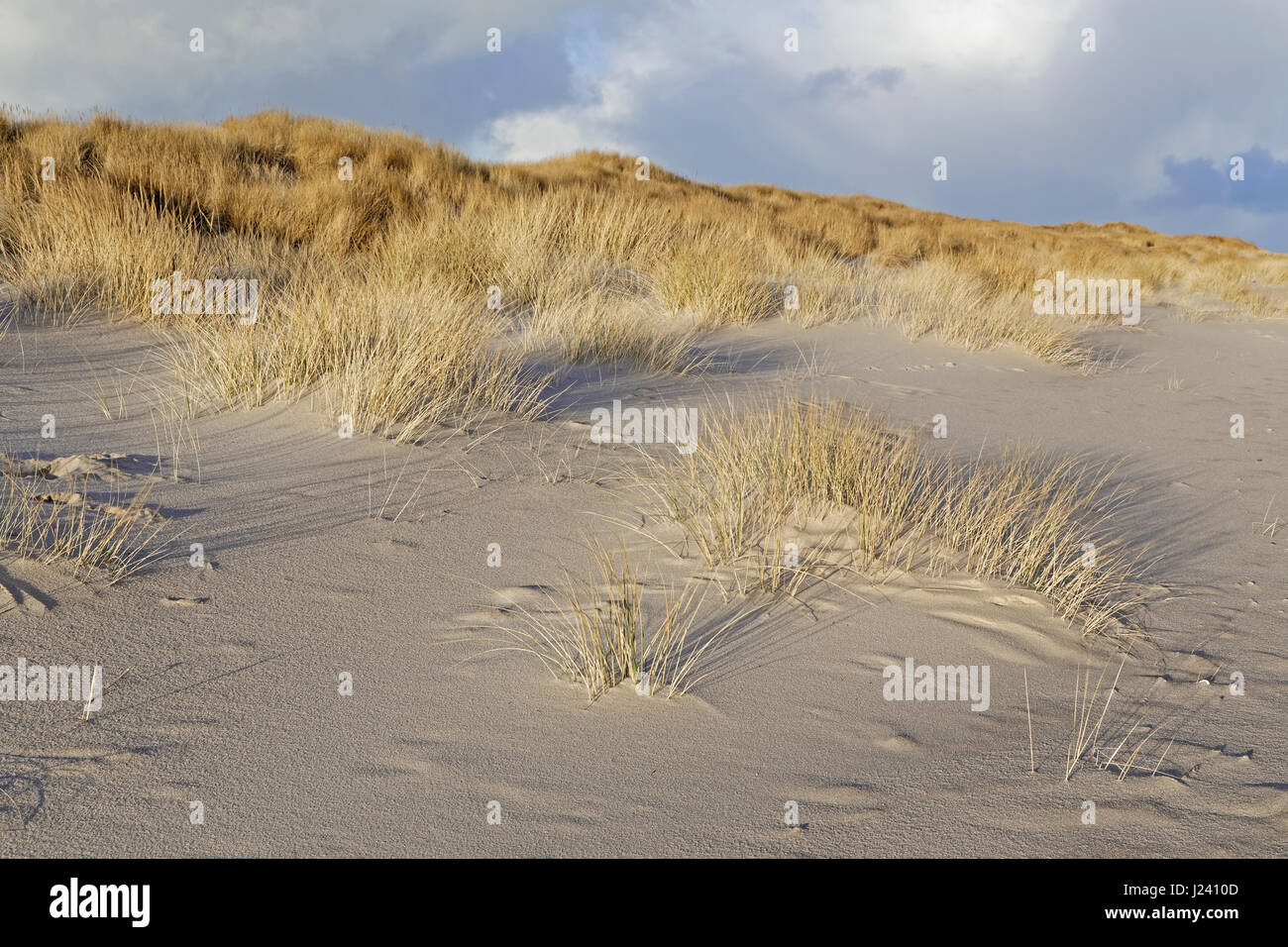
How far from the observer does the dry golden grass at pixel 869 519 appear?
10.3 ft

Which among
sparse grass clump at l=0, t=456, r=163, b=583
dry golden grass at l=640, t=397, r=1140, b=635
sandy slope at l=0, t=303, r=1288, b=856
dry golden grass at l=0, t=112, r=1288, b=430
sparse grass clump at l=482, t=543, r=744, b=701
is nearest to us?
sandy slope at l=0, t=303, r=1288, b=856

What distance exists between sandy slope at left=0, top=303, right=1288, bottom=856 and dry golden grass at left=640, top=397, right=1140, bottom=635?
5.7 inches

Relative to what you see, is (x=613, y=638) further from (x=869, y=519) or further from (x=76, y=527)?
(x=76, y=527)

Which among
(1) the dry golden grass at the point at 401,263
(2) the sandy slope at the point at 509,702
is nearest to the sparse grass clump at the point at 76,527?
(2) the sandy slope at the point at 509,702

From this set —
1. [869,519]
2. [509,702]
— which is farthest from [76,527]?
[869,519]

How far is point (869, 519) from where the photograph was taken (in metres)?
3.20

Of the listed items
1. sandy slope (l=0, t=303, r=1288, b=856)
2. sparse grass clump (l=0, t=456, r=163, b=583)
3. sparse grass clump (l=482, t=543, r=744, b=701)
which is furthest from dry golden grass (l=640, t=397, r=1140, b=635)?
sparse grass clump (l=0, t=456, r=163, b=583)

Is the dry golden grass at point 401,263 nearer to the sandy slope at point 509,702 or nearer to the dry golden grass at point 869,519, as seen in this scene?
the sandy slope at point 509,702

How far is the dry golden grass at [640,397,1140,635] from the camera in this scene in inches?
123

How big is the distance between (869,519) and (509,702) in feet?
4.98

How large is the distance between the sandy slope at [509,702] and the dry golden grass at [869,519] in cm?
14

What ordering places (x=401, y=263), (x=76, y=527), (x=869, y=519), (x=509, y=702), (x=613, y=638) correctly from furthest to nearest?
(x=401, y=263)
(x=869, y=519)
(x=76, y=527)
(x=613, y=638)
(x=509, y=702)

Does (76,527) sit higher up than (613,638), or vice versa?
(76,527)

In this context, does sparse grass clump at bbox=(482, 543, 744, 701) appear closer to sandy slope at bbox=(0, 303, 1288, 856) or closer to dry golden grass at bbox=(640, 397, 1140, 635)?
sandy slope at bbox=(0, 303, 1288, 856)
